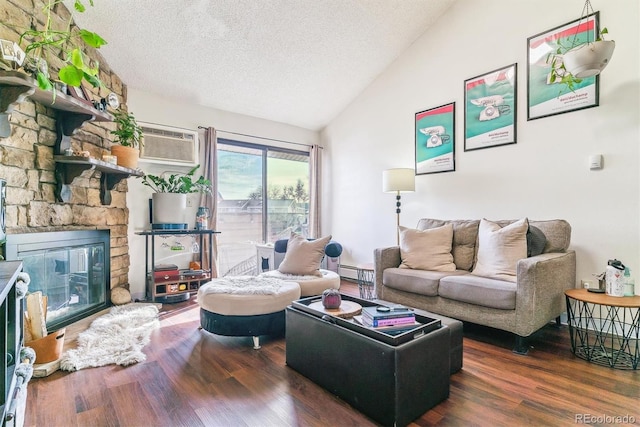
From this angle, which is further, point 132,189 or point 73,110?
point 132,189

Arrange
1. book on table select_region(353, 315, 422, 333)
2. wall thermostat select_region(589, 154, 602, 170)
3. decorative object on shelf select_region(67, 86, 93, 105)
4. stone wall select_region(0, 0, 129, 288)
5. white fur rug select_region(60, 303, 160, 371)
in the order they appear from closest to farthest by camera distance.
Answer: book on table select_region(353, 315, 422, 333)
white fur rug select_region(60, 303, 160, 371)
stone wall select_region(0, 0, 129, 288)
decorative object on shelf select_region(67, 86, 93, 105)
wall thermostat select_region(589, 154, 602, 170)

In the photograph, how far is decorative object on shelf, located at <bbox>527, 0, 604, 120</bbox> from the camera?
2.56 m

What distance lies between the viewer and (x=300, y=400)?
66.0 inches

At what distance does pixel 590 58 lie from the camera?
221cm

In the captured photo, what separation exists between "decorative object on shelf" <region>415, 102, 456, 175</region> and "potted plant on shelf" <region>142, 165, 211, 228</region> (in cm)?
262

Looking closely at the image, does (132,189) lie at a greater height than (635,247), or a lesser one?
greater

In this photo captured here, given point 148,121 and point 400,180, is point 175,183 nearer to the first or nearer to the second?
point 148,121

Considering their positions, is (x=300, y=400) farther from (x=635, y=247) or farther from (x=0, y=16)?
(x=0, y=16)

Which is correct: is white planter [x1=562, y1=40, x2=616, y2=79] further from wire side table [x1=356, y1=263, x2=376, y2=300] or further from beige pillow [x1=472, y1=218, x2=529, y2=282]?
wire side table [x1=356, y1=263, x2=376, y2=300]

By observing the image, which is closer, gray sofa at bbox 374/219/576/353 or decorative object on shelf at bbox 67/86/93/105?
gray sofa at bbox 374/219/576/353

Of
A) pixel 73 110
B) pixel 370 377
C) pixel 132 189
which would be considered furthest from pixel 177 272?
pixel 370 377

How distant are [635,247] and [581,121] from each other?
3.55 ft

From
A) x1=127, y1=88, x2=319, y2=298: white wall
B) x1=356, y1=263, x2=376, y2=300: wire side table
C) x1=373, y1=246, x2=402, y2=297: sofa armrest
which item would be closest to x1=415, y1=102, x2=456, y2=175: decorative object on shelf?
x1=373, y1=246, x2=402, y2=297: sofa armrest

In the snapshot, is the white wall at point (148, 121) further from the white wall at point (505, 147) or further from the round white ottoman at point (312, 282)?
the white wall at point (505, 147)
